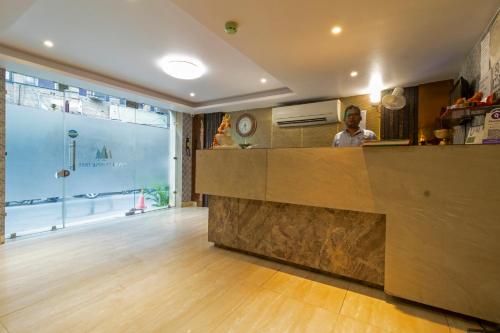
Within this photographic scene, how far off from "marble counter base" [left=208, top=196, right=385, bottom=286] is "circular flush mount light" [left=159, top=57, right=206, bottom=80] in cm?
175

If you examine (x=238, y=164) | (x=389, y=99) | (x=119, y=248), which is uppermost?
(x=389, y=99)

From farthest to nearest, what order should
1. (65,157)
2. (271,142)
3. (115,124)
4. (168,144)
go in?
(168,144), (271,142), (115,124), (65,157)

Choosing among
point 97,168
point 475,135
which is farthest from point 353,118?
point 97,168

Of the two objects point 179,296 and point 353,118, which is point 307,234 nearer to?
point 179,296

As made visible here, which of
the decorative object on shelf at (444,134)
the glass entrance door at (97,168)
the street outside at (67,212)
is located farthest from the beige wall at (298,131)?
the street outside at (67,212)

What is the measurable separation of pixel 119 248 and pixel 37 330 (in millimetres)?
1424

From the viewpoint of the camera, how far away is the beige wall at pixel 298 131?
3865 millimetres

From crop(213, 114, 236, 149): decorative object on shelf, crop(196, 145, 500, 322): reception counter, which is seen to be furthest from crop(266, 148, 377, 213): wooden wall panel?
crop(213, 114, 236, 149): decorative object on shelf

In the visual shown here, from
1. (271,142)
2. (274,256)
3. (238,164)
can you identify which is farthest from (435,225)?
(271,142)

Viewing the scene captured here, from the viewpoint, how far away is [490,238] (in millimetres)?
1391

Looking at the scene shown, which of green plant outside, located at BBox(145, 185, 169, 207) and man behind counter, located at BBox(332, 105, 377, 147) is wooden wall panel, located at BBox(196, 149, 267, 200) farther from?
green plant outside, located at BBox(145, 185, 169, 207)

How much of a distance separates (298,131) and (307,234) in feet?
9.29

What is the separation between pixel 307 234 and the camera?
216cm

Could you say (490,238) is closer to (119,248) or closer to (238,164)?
(238,164)
